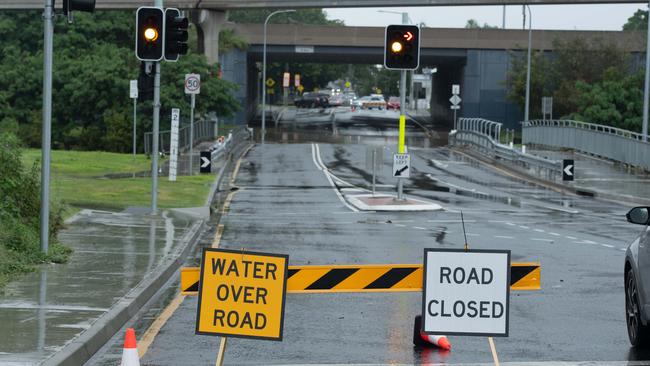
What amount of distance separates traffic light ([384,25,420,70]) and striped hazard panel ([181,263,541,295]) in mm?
19240

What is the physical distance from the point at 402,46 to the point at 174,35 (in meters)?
7.12

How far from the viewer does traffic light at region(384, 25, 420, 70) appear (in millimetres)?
29141

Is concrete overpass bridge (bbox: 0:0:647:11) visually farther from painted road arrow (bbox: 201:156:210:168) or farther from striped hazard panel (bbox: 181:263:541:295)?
striped hazard panel (bbox: 181:263:541:295)

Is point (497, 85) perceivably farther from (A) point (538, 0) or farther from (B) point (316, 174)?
(B) point (316, 174)

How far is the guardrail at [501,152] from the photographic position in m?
45.5

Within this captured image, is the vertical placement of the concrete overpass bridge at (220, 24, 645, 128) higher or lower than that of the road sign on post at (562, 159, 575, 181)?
higher

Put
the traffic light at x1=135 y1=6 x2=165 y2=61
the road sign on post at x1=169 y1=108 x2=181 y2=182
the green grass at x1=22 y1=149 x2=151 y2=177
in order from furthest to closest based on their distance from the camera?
1. the green grass at x1=22 y1=149 x2=151 y2=177
2. the road sign on post at x1=169 y1=108 x2=181 y2=182
3. the traffic light at x1=135 y1=6 x2=165 y2=61

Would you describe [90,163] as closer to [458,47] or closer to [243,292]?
[243,292]

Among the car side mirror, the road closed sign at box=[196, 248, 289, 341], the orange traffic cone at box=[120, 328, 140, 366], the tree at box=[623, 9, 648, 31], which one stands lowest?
the orange traffic cone at box=[120, 328, 140, 366]

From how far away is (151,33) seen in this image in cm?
2394

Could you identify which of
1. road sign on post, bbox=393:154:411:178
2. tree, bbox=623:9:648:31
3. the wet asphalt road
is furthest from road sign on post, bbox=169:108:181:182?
tree, bbox=623:9:648:31

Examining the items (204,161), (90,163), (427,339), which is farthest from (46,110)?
(90,163)

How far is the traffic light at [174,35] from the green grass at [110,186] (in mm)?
3560

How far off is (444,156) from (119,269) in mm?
40830
